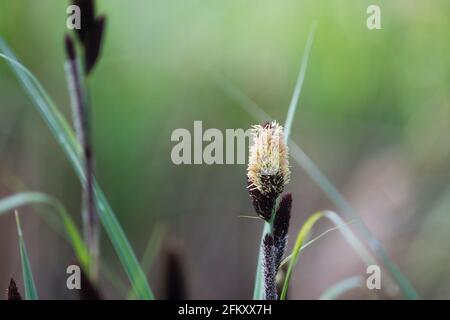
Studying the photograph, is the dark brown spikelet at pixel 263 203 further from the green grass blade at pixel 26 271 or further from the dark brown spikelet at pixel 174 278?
the green grass blade at pixel 26 271

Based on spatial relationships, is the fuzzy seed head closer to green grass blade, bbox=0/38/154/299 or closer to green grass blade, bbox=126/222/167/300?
green grass blade, bbox=0/38/154/299

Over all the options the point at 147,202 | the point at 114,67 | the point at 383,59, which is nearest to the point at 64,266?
the point at 147,202

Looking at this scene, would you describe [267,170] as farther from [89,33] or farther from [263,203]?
[89,33]

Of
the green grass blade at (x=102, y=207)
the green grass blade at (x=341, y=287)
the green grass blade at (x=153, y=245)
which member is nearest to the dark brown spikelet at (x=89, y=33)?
the green grass blade at (x=102, y=207)

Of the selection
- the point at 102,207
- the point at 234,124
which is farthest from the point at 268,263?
the point at 234,124

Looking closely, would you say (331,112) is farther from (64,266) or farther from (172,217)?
(64,266)
